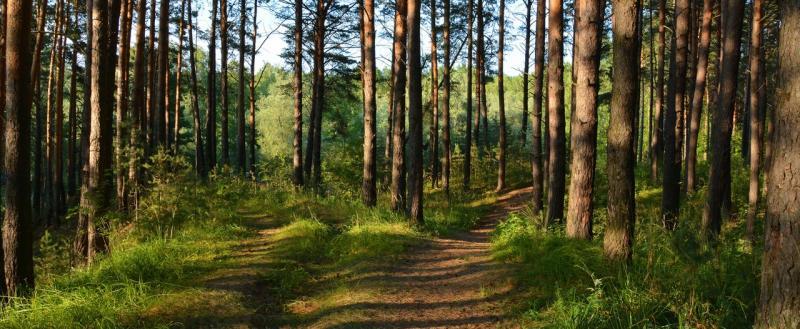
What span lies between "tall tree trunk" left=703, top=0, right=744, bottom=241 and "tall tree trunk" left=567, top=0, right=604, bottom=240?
3.94 meters

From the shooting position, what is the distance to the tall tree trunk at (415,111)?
11.1m

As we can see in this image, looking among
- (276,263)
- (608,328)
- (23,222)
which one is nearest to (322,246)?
(276,263)

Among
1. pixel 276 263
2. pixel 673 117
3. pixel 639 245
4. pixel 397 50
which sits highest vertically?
pixel 397 50

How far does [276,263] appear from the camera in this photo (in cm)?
791

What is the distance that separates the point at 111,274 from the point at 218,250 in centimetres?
202

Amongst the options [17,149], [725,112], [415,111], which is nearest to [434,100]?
[415,111]

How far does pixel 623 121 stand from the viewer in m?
6.11

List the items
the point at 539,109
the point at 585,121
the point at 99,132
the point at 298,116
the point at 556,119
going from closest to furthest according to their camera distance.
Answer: the point at 585,121 < the point at 99,132 < the point at 556,119 < the point at 539,109 < the point at 298,116

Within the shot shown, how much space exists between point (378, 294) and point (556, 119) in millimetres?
6114

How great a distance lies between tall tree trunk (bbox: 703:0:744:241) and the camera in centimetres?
1007

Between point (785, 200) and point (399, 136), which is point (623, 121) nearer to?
point (785, 200)

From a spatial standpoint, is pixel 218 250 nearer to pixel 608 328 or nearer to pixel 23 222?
pixel 23 222

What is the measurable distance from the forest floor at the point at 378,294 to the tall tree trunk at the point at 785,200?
99.4 inches

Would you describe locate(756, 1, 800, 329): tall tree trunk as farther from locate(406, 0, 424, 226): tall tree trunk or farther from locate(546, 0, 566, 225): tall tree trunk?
locate(406, 0, 424, 226): tall tree trunk
